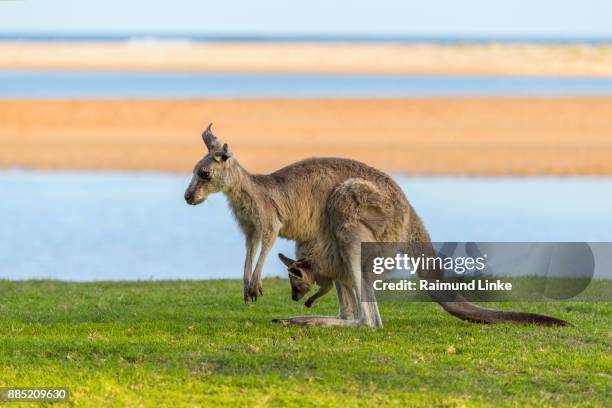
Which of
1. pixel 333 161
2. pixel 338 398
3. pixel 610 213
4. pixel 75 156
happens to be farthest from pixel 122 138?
pixel 338 398

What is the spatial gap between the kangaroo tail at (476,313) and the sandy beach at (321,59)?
45619mm

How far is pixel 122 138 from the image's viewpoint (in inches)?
901

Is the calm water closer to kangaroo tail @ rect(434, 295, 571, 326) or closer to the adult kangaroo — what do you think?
the adult kangaroo

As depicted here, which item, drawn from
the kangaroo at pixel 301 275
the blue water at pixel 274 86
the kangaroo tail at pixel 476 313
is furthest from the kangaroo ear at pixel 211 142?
the blue water at pixel 274 86

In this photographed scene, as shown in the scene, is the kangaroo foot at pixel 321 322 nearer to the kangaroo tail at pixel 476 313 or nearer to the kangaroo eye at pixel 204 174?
the kangaroo tail at pixel 476 313

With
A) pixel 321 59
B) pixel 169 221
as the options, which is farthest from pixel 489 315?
pixel 321 59

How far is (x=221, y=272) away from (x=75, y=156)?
9.64 meters

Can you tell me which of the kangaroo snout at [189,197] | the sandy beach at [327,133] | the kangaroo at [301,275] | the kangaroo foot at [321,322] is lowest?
the kangaroo foot at [321,322]

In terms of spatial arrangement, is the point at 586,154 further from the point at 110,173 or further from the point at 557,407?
the point at 557,407

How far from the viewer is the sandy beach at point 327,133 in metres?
19.6

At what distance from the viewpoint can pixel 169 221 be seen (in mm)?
14188

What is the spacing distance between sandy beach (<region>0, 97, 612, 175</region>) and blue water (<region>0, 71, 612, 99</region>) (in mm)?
3563

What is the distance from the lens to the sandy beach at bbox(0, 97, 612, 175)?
772 inches

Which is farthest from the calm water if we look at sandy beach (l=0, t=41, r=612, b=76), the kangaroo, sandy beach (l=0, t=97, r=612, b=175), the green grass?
sandy beach (l=0, t=41, r=612, b=76)
